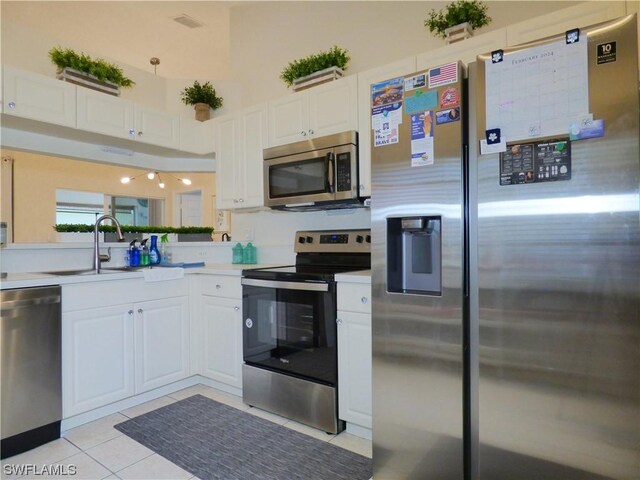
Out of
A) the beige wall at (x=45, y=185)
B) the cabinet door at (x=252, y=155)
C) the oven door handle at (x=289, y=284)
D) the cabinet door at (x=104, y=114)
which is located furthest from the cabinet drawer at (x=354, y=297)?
the beige wall at (x=45, y=185)

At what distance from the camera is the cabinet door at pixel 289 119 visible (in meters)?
2.69

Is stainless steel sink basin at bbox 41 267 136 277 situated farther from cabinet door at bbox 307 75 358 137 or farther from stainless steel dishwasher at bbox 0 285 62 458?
cabinet door at bbox 307 75 358 137

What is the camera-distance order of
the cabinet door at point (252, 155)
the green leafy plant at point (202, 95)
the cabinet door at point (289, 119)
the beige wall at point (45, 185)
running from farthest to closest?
1. the beige wall at point (45, 185)
2. the green leafy plant at point (202, 95)
3. the cabinet door at point (252, 155)
4. the cabinet door at point (289, 119)

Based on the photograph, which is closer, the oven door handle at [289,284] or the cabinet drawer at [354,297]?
the cabinet drawer at [354,297]

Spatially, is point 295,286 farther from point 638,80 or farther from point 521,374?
point 638,80

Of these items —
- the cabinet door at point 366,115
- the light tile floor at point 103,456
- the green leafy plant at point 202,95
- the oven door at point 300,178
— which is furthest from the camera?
the green leafy plant at point 202,95

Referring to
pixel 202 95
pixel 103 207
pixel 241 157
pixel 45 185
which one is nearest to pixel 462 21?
pixel 241 157

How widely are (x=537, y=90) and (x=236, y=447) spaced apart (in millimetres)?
2184

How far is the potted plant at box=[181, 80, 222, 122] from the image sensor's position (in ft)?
11.8

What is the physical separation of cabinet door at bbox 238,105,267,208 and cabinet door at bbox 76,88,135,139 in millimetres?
889

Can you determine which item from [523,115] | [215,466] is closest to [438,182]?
[523,115]

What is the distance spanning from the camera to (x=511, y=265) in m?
1.35

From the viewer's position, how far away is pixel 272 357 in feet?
7.95

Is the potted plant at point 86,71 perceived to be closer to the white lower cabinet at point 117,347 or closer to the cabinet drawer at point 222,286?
the white lower cabinet at point 117,347
